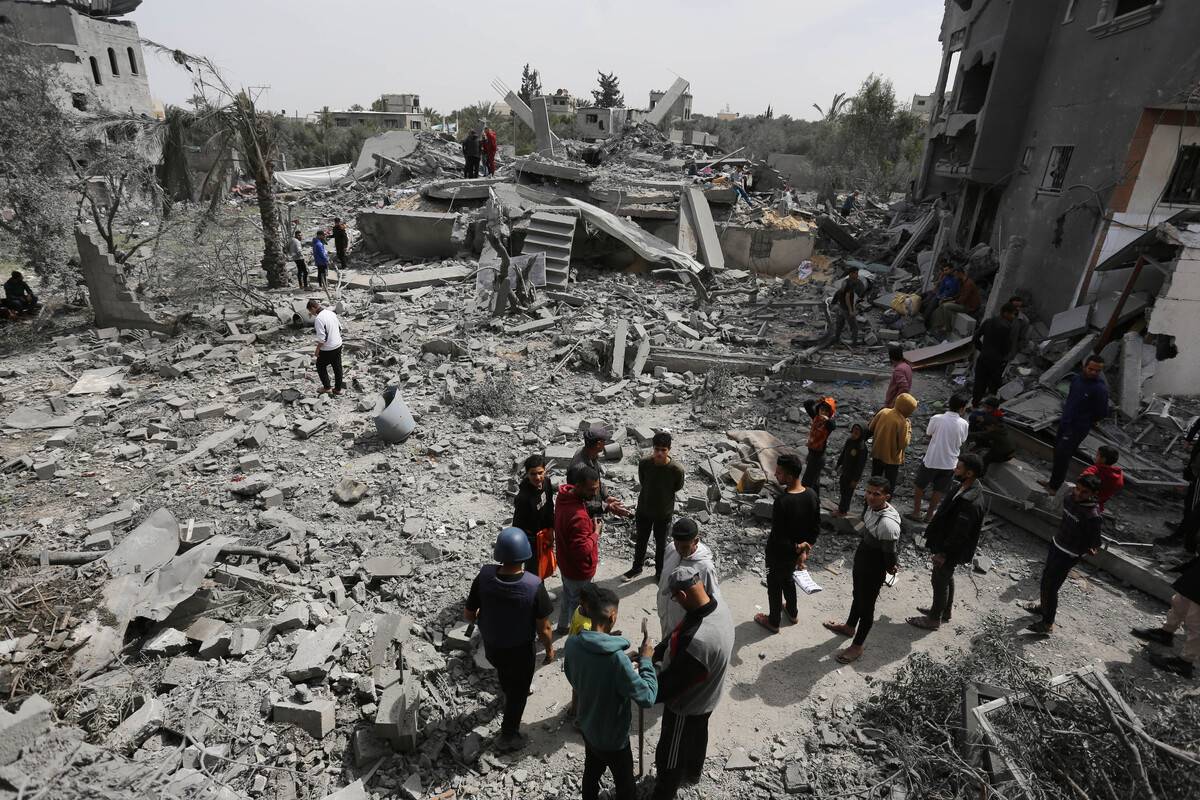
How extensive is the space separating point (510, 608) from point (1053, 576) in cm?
414

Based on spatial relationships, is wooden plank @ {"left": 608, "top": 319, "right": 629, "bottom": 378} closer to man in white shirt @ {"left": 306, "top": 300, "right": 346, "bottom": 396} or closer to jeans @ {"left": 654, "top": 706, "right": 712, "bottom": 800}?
man in white shirt @ {"left": 306, "top": 300, "right": 346, "bottom": 396}

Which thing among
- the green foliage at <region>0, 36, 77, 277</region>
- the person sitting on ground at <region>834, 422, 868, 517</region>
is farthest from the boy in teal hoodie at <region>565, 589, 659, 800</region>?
the green foliage at <region>0, 36, 77, 277</region>

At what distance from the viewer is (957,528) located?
4418mm

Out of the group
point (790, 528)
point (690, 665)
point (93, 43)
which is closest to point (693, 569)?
point (690, 665)

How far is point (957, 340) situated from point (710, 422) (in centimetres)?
547

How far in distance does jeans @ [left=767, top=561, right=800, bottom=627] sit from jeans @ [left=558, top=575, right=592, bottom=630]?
145 cm

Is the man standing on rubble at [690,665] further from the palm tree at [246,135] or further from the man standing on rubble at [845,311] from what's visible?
the palm tree at [246,135]

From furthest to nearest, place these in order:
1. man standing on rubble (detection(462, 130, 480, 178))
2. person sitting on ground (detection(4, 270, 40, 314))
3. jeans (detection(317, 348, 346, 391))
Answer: man standing on rubble (detection(462, 130, 480, 178)) < person sitting on ground (detection(4, 270, 40, 314)) < jeans (detection(317, 348, 346, 391))

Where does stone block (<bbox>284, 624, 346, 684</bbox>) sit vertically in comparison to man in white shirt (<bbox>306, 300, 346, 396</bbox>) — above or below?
below

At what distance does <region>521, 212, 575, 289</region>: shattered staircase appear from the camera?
13188mm

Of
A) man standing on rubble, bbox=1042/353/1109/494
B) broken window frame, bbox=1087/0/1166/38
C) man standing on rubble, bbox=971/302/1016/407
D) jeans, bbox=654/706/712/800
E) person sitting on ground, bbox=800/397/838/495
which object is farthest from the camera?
broken window frame, bbox=1087/0/1166/38

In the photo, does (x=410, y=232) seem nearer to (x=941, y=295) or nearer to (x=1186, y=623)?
(x=941, y=295)

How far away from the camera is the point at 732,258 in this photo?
16.4 metres

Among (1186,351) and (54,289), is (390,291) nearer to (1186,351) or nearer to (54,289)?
(54,289)
